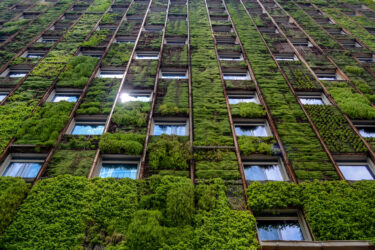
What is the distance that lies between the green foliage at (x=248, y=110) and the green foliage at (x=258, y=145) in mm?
2858

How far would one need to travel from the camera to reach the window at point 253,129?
20.8m

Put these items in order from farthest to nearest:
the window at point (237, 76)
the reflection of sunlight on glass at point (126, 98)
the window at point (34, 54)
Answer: the window at point (34, 54) → the window at point (237, 76) → the reflection of sunlight on glass at point (126, 98)

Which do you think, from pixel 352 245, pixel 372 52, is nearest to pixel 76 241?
pixel 352 245

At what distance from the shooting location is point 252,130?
21250 millimetres

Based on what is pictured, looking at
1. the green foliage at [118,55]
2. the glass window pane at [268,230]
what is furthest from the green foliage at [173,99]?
the glass window pane at [268,230]

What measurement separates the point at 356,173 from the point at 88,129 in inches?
972

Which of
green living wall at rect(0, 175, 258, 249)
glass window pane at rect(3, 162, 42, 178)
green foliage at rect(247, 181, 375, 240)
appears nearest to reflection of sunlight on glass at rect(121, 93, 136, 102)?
glass window pane at rect(3, 162, 42, 178)

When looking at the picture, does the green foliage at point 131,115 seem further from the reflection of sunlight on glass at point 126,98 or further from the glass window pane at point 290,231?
the glass window pane at point 290,231

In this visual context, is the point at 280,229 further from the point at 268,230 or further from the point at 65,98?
the point at 65,98

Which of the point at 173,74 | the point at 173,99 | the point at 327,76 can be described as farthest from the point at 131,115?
the point at 327,76

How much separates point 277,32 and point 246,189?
31249 mm

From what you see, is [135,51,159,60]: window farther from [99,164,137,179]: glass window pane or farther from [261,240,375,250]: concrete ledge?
[261,240,375,250]: concrete ledge

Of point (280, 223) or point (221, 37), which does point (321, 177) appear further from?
point (221, 37)

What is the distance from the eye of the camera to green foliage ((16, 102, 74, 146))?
18.2 m
